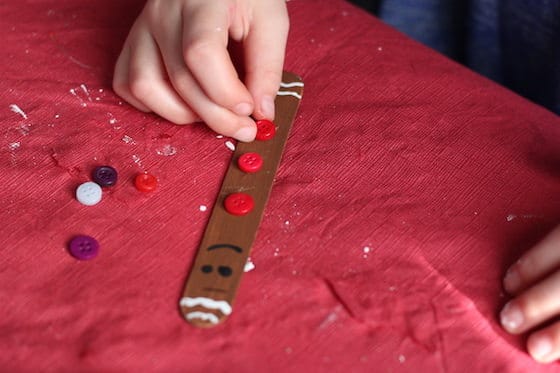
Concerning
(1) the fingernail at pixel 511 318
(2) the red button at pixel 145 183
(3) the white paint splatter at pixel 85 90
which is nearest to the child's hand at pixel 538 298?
(1) the fingernail at pixel 511 318

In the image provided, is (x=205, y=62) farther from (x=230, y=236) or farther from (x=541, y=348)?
(x=541, y=348)

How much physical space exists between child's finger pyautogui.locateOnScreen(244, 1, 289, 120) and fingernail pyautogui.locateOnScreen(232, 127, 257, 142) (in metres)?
0.03

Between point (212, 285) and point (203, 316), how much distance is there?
0.03 meters

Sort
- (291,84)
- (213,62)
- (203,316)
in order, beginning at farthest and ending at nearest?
1. (291,84)
2. (213,62)
3. (203,316)

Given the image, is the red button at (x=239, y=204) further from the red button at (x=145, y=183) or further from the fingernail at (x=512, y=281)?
the fingernail at (x=512, y=281)

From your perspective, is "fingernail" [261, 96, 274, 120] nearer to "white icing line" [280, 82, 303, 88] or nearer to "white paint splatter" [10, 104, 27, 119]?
"white icing line" [280, 82, 303, 88]

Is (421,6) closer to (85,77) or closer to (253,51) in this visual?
(253,51)

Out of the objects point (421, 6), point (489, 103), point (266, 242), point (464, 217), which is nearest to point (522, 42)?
point (421, 6)

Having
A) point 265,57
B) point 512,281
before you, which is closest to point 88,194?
point 265,57

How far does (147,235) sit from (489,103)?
1.43ft

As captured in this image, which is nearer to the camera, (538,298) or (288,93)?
(538,298)

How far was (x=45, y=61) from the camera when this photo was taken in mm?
798

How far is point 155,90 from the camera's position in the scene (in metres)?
0.72

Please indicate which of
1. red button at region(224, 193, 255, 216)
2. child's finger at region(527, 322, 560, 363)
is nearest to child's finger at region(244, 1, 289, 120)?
red button at region(224, 193, 255, 216)
